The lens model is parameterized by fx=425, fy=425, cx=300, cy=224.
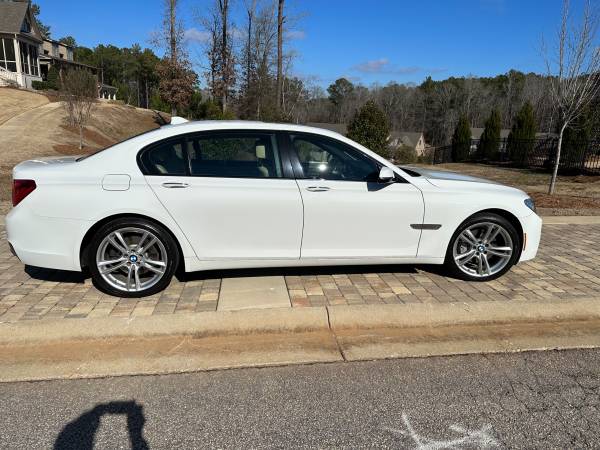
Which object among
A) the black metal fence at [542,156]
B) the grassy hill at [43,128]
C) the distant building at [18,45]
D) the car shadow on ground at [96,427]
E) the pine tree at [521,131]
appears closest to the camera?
the car shadow on ground at [96,427]

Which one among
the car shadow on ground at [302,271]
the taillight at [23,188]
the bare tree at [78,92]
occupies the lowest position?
the car shadow on ground at [302,271]

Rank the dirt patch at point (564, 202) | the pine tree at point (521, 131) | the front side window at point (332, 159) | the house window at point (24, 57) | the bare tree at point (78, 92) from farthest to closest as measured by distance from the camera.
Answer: the house window at point (24, 57) < the pine tree at point (521, 131) < the bare tree at point (78, 92) < the dirt patch at point (564, 202) < the front side window at point (332, 159)

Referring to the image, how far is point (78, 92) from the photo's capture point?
20.5 meters

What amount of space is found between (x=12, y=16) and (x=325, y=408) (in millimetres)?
50293

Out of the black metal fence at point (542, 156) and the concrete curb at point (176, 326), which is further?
the black metal fence at point (542, 156)

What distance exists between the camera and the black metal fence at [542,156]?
55.7 ft

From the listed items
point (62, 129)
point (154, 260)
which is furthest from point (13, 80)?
point (154, 260)

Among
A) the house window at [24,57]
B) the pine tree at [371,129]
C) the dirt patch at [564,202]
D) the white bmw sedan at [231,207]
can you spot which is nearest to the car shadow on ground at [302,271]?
the white bmw sedan at [231,207]

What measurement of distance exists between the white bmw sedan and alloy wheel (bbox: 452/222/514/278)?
3 centimetres

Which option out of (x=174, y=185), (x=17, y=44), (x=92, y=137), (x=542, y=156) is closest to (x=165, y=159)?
(x=174, y=185)

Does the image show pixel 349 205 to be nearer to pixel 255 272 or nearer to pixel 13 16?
pixel 255 272

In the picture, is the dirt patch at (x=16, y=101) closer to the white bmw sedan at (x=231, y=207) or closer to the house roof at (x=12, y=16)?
the house roof at (x=12, y=16)

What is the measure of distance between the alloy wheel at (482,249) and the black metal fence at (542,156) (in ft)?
37.9

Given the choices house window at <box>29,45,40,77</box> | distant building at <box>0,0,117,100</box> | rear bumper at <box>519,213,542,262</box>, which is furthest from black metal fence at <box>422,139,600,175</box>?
house window at <box>29,45,40,77</box>
